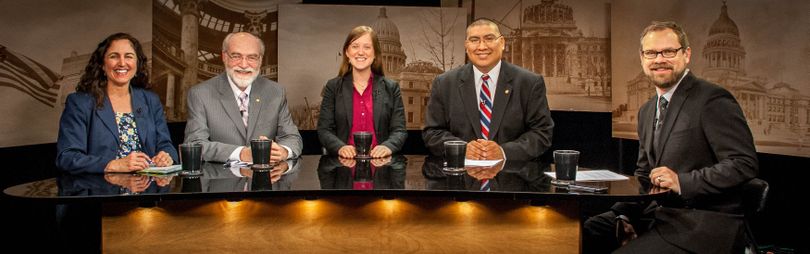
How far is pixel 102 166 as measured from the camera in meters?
3.16

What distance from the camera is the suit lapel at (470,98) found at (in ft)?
13.8

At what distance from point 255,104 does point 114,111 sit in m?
0.73

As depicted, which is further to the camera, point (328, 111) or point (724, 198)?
point (328, 111)

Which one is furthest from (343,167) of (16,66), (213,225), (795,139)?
(795,139)

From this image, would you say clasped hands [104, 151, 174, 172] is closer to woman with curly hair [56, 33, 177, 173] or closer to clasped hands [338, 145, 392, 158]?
woman with curly hair [56, 33, 177, 173]

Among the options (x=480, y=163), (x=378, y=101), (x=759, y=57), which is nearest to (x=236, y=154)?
(x=480, y=163)

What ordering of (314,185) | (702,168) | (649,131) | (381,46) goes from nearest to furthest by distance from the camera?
(314,185), (702,168), (649,131), (381,46)

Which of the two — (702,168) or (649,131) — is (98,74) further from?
(702,168)

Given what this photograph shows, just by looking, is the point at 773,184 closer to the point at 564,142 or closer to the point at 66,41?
the point at 564,142

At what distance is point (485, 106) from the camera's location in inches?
168

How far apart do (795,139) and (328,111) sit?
9.23 ft

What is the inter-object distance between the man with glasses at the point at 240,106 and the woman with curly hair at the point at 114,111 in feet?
0.69

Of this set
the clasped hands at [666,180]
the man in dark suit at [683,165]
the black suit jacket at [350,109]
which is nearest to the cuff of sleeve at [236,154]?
the black suit jacket at [350,109]

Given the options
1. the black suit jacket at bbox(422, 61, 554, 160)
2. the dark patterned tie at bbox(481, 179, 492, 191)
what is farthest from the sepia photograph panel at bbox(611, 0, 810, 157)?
the dark patterned tie at bbox(481, 179, 492, 191)
